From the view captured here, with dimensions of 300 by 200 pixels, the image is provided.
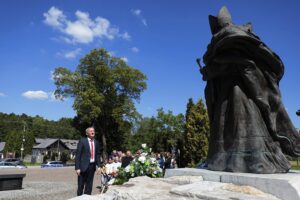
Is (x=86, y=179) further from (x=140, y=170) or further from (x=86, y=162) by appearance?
(x=140, y=170)

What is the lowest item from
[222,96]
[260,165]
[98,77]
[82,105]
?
[260,165]

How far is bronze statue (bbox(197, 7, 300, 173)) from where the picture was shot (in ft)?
22.5

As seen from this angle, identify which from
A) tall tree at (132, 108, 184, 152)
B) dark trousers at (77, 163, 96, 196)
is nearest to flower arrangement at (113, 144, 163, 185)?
dark trousers at (77, 163, 96, 196)

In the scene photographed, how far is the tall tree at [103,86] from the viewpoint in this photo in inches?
1834

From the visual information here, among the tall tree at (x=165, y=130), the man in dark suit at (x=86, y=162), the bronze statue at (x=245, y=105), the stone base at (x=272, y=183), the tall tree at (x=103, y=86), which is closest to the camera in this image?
the stone base at (x=272, y=183)

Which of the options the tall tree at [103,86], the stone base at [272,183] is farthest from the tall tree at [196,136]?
the stone base at [272,183]

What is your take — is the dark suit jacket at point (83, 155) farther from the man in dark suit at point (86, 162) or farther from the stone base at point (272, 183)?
the stone base at point (272, 183)

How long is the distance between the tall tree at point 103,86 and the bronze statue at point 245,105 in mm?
38697

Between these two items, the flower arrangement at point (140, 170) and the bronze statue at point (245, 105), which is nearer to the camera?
the bronze statue at point (245, 105)

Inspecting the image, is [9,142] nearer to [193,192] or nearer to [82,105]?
[82,105]

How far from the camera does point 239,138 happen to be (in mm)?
6969

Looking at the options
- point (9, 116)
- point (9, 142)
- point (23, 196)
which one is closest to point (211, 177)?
point (23, 196)

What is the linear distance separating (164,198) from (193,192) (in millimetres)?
465

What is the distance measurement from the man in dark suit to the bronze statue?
106 inches
